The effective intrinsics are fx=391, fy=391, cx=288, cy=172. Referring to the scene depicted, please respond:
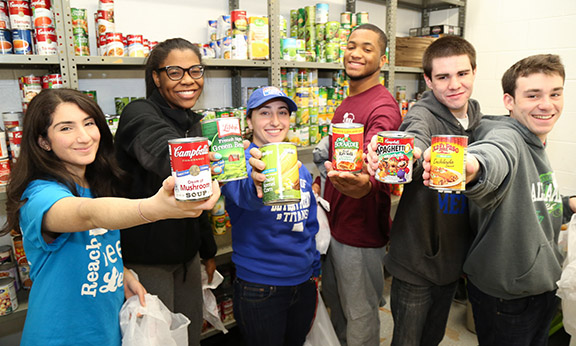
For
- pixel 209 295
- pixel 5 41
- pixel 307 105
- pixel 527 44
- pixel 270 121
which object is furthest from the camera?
pixel 527 44

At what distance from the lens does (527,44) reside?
122 inches

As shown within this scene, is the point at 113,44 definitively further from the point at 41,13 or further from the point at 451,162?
the point at 451,162

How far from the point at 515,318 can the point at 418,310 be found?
340mm

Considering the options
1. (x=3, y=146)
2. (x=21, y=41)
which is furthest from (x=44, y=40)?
(x=3, y=146)

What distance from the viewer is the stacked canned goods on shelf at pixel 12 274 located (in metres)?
1.71

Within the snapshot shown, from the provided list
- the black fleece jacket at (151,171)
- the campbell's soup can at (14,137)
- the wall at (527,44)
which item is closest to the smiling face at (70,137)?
the black fleece jacket at (151,171)

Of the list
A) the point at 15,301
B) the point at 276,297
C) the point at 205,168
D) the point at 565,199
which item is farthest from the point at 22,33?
the point at 565,199

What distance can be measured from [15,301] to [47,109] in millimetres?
1094

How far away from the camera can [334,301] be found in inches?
84.4

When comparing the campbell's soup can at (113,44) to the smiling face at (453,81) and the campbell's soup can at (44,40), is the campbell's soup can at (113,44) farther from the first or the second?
the smiling face at (453,81)

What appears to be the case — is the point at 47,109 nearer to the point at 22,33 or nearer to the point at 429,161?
the point at 22,33

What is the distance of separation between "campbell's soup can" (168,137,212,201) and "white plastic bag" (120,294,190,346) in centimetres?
65

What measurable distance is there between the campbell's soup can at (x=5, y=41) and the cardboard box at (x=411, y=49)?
8.82 ft

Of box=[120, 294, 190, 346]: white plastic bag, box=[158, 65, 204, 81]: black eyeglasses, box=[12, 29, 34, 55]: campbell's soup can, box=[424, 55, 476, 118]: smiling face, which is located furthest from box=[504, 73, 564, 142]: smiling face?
box=[12, 29, 34, 55]: campbell's soup can
